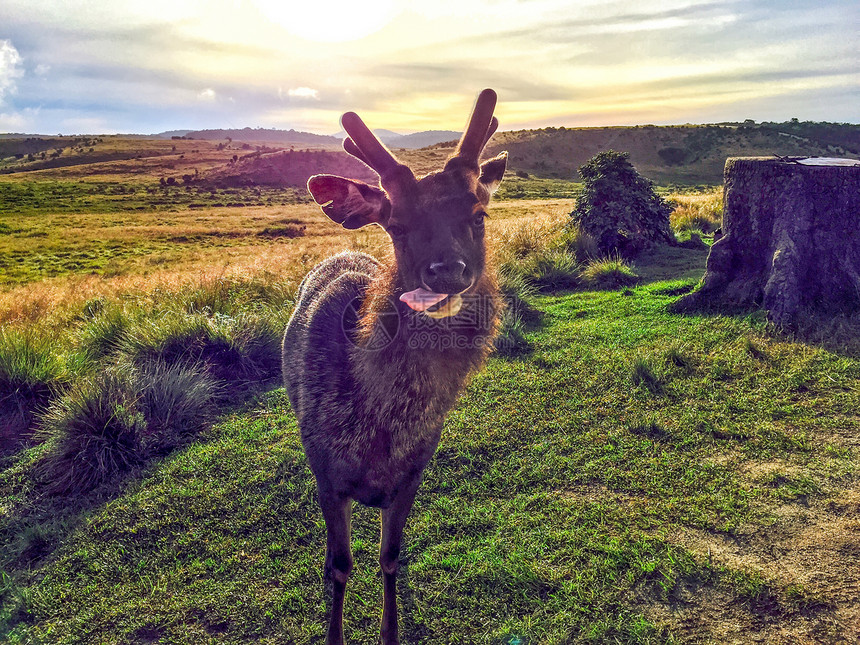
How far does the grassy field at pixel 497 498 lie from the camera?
3371mm

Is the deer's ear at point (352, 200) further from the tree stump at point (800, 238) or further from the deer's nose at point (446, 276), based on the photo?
the tree stump at point (800, 238)

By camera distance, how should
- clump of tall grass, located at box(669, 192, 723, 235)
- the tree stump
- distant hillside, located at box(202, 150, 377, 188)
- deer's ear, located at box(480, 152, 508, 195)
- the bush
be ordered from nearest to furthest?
deer's ear, located at box(480, 152, 508, 195) < the tree stump < the bush < clump of tall grass, located at box(669, 192, 723, 235) < distant hillside, located at box(202, 150, 377, 188)

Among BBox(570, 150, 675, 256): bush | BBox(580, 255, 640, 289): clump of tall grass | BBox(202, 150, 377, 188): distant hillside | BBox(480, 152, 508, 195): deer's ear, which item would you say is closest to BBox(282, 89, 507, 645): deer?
BBox(480, 152, 508, 195): deer's ear

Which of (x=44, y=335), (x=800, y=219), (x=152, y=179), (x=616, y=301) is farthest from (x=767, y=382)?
(x=152, y=179)

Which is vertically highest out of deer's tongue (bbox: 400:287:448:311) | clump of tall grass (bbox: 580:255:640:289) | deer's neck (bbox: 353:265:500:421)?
deer's tongue (bbox: 400:287:448:311)

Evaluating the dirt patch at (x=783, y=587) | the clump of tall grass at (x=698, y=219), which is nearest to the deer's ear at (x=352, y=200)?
the dirt patch at (x=783, y=587)

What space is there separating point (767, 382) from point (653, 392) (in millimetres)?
1306

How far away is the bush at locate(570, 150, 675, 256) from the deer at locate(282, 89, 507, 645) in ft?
34.4

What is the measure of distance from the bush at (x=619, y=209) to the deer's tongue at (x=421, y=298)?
36.1ft

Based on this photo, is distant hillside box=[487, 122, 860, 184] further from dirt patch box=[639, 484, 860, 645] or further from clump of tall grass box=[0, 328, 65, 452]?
dirt patch box=[639, 484, 860, 645]

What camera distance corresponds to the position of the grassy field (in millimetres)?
3371

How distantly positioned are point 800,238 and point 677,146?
83.8 meters

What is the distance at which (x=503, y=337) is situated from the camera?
24.8ft

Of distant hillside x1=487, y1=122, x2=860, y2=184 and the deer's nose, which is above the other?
distant hillside x1=487, y1=122, x2=860, y2=184
